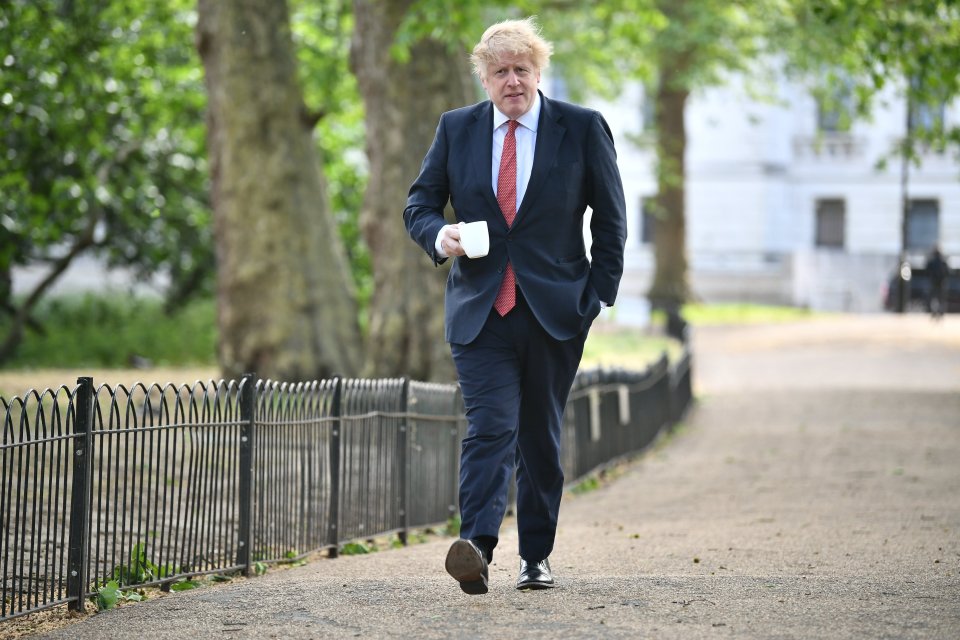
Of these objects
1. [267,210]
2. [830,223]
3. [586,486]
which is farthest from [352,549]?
[830,223]

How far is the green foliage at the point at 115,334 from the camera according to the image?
79.2 feet

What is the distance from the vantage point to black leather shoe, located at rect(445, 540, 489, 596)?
5.58 metres

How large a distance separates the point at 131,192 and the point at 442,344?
910 cm

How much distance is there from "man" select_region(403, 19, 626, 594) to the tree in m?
10.8

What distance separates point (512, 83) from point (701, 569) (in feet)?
7.71

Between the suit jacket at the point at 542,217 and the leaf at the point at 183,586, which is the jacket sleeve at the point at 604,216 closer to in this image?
the suit jacket at the point at 542,217

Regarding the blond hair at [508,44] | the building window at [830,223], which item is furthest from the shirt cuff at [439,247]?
the building window at [830,223]

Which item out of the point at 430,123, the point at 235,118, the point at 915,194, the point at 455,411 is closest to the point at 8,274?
the point at 235,118

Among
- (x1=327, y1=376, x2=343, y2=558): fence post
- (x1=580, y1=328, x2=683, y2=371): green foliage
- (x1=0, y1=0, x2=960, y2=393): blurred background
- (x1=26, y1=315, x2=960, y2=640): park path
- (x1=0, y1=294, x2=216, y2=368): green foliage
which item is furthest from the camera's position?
(x1=580, y1=328, x2=683, y2=371): green foliage

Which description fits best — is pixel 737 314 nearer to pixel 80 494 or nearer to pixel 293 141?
pixel 293 141

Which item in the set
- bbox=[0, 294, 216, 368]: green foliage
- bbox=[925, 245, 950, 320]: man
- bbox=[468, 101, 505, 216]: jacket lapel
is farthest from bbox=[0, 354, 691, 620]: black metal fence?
bbox=[925, 245, 950, 320]: man

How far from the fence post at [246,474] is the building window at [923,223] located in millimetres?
51019

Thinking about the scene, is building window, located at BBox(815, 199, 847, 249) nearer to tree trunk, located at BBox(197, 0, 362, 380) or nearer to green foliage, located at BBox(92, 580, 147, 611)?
tree trunk, located at BBox(197, 0, 362, 380)

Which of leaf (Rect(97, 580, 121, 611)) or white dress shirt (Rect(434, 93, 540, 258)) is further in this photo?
leaf (Rect(97, 580, 121, 611))
